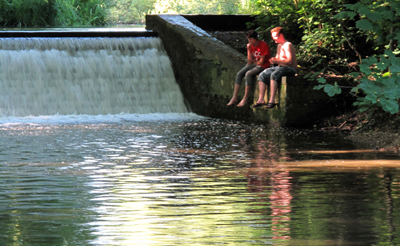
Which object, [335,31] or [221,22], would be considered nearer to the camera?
[335,31]

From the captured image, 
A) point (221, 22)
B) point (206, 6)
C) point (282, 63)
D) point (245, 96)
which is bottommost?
point (245, 96)

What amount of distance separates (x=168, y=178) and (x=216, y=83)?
6.69 metres

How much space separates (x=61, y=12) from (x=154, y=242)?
71.0ft

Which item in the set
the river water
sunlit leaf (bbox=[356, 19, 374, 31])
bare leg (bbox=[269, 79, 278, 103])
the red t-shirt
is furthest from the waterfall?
sunlit leaf (bbox=[356, 19, 374, 31])

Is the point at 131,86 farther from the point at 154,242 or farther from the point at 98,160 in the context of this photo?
the point at 154,242

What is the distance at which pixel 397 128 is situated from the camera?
9.70m

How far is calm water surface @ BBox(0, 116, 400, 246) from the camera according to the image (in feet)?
13.9

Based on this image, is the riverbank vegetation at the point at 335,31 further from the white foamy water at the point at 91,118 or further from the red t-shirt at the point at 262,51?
the white foamy water at the point at 91,118

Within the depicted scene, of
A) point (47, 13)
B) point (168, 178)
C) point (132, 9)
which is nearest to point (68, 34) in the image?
point (168, 178)

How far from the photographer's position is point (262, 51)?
11.6 meters

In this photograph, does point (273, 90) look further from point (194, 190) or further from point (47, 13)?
point (47, 13)

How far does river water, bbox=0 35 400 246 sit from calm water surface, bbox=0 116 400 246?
0.01 meters

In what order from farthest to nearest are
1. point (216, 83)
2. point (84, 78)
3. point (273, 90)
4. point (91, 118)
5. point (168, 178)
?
point (84, 78) → point (216, 83) → point (91, 118) → point (273, 90) → point (168, 178)

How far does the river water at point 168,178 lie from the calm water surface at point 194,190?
0.5 inches
